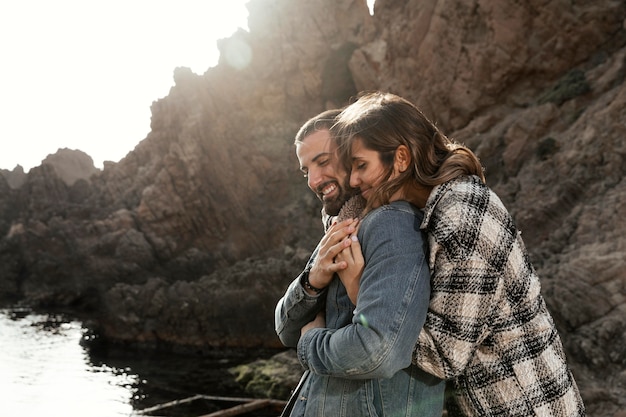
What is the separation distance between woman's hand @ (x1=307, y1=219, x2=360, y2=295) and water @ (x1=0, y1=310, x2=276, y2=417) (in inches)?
638

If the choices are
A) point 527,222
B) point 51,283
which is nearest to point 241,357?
point 527,222

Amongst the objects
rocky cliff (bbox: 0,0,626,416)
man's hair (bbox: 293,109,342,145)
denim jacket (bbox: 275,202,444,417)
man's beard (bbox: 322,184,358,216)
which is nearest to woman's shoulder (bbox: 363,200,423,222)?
denim jacket (bbox: 275,202,444,417)

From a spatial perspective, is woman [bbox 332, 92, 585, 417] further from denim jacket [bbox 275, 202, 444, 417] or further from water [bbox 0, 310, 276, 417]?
water [bbox 0, 310, 276, 417]

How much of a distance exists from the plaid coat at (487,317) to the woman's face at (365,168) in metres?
0.32

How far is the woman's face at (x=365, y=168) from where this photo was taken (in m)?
2.59

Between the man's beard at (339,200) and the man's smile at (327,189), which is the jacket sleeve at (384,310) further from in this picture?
the man's smile at (327,189)

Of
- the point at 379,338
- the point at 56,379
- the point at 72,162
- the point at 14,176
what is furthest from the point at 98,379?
the point at 72,162

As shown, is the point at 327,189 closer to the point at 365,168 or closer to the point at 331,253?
the point at 365,168

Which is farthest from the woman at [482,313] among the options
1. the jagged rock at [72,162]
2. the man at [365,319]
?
the jagged rock at [72,162]

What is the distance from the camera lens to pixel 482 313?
2.24 metres

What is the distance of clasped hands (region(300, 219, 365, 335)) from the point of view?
2398mm

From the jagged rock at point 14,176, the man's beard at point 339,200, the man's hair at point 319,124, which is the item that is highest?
the jagged rock at point 14,176

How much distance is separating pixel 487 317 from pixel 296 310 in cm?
102

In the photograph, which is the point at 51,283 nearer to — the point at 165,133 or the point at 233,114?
the point at 165,133
